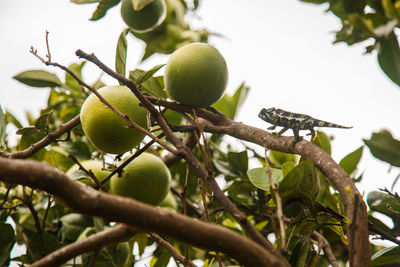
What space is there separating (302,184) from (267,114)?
23 cm

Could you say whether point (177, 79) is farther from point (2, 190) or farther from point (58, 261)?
point (2, 190)

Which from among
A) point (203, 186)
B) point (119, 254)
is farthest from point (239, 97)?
point (119, 254)

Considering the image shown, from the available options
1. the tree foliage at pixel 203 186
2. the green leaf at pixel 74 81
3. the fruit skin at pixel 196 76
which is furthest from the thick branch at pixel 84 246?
the green leaf at pixel 74 81

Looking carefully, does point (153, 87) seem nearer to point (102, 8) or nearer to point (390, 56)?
point (102, 8)

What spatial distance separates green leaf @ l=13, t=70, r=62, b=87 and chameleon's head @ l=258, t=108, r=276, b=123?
75 cm

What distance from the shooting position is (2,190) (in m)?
1.52

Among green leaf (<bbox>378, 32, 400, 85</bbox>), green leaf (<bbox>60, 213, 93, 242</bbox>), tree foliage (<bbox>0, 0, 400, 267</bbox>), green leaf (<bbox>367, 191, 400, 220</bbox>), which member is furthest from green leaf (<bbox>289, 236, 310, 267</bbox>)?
green leaf (<bbox>60, 213, 93, 242</bbox>)

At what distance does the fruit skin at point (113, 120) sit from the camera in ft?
3.33

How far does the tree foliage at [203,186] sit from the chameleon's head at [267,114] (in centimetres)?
7

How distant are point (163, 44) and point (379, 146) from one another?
3.45 ft

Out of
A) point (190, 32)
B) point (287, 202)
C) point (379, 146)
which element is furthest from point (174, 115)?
point (379, 146)

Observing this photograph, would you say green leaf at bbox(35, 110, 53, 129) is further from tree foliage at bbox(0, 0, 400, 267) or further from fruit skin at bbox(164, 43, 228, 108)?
fruit skin at bbox(164, 43, 228, 108)

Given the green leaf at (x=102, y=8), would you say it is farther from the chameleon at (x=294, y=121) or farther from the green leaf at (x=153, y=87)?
the chameleon at (x=294, y=121)

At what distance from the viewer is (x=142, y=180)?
1.06 metres
